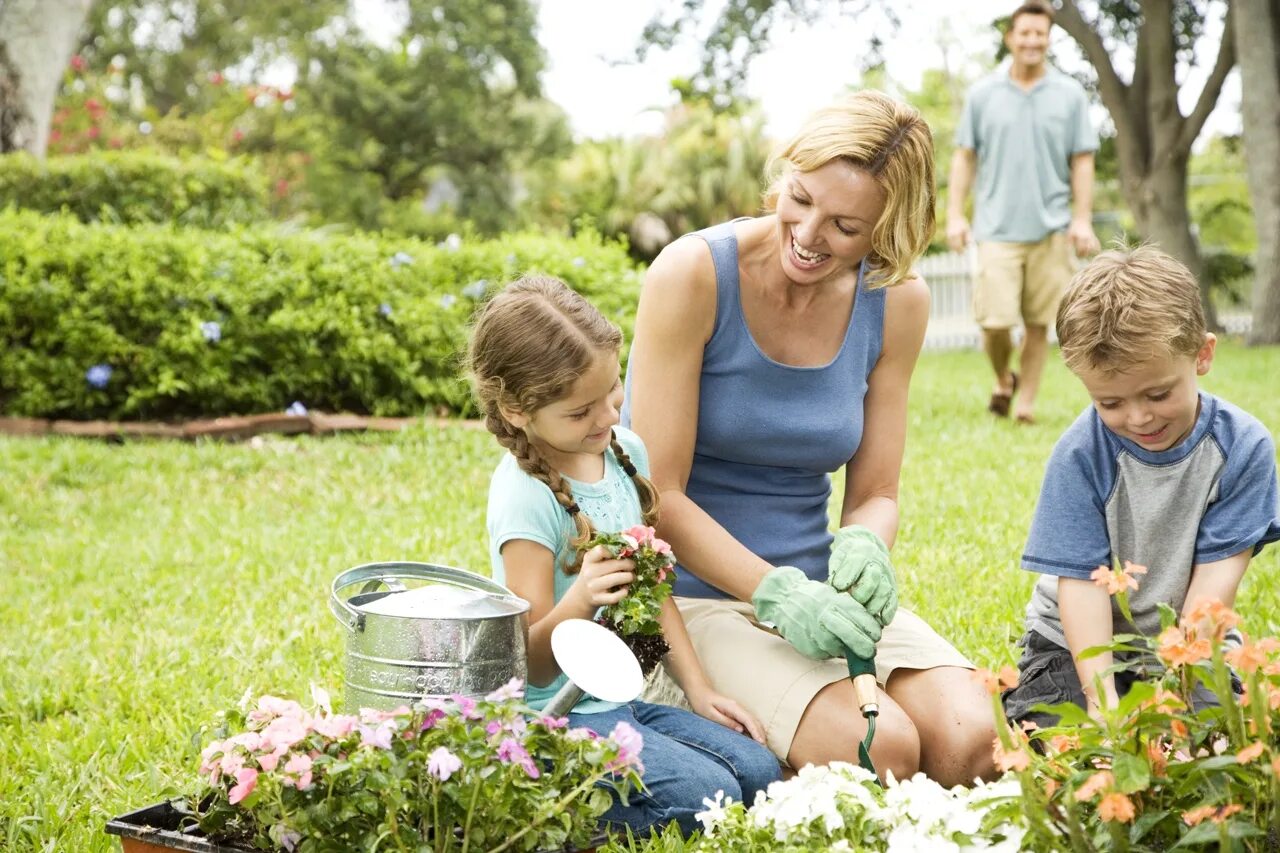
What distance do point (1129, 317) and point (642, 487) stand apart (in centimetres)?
89

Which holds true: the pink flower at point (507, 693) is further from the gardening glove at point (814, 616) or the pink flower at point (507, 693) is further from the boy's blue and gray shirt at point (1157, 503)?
the boy's blue and gray shirt at point (1157, 503)

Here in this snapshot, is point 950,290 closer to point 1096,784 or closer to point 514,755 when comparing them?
point 514,755

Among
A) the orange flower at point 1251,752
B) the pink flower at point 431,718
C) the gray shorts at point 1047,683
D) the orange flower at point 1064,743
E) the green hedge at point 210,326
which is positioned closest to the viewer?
the orange flower at point 1251,752

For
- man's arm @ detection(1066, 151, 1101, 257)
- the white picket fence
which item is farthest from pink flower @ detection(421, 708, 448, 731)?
the white picket fence

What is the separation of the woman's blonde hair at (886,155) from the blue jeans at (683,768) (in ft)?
3.17

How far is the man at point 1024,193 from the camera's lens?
6.99m

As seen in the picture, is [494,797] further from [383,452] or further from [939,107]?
[939,107]

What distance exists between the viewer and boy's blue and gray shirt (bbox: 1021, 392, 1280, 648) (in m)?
2.40

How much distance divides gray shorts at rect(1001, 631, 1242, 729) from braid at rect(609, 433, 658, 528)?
76 cm

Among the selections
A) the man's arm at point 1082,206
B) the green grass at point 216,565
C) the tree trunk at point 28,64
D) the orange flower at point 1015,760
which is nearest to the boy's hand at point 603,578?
the green grass at point 216,565

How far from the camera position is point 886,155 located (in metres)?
2.46

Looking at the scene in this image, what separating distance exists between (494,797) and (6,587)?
3.09 meters

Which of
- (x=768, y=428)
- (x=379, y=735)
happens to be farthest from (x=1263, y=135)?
(x=379, y=735)

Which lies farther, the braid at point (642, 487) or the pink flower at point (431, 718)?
the braid at point (642, 487)
